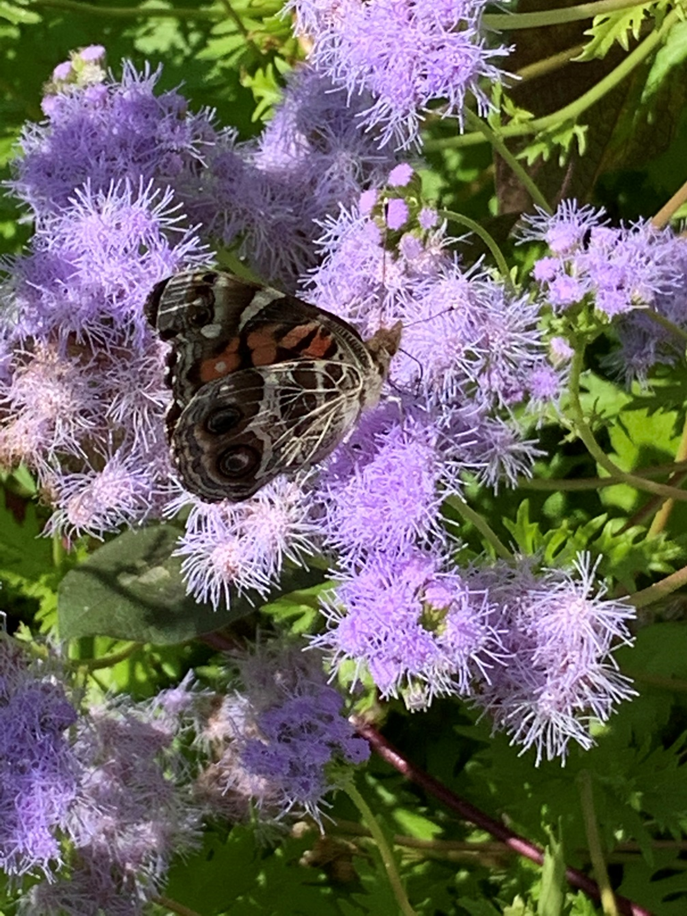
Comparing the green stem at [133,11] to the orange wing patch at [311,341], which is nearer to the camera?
the orange wing patch at [311,341]

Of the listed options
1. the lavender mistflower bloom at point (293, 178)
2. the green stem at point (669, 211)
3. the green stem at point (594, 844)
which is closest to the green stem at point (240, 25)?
the lavender mistflower bloom at point (293, 178)

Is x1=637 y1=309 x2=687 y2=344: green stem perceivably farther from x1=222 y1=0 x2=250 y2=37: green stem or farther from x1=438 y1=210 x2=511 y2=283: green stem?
x1=222 y1=0 x2=250 y2=37: green stem

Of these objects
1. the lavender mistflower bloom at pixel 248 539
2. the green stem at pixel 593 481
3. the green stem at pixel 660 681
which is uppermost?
the green stem at pixel 593 481

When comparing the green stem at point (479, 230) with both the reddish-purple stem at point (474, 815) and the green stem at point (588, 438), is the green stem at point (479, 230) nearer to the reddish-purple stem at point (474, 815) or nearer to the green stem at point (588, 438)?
the green stem at point (588, 438)

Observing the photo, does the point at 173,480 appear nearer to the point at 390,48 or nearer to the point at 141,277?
the point at 141,277

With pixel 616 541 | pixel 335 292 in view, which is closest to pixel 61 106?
pixel 335 292

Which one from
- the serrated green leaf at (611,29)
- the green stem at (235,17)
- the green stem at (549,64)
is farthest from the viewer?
the green stem at (235,17)

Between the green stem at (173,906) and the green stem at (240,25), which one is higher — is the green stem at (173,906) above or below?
below
